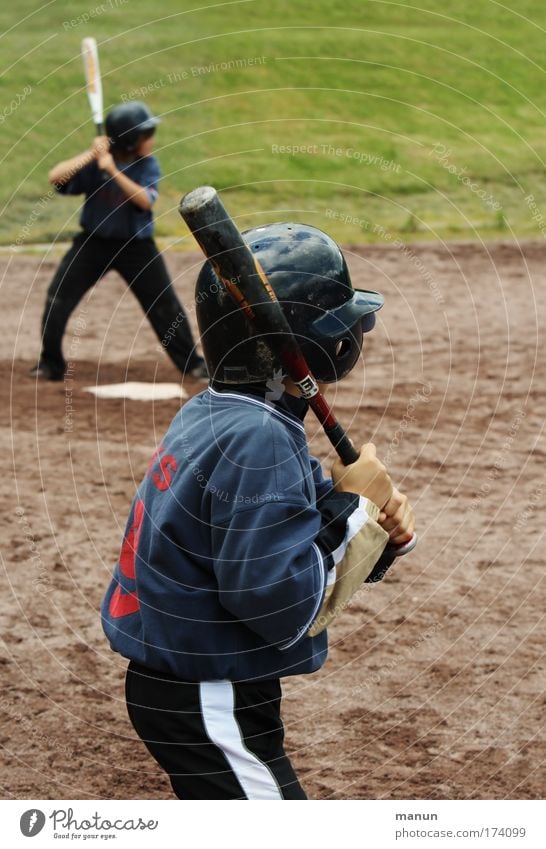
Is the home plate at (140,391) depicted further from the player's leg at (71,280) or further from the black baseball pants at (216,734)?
the black baseball pants at (216,734)

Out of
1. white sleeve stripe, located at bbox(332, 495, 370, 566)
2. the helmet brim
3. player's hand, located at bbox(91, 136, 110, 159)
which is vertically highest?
the helmet brim

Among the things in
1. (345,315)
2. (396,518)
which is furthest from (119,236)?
(396,518)

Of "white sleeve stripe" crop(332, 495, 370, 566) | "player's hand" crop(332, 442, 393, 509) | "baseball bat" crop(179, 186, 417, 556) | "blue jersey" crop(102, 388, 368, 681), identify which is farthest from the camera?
"player's hand" crop(332, 442, 393, 509)

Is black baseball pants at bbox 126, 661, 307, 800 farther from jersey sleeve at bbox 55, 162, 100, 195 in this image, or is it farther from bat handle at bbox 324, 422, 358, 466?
jersey sleeve at bbox 55, 162, 100, 195

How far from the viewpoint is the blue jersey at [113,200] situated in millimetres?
8062

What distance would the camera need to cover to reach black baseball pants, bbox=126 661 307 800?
2688 millimetres

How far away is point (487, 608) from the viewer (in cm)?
512

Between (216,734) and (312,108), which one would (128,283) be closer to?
(216,734)

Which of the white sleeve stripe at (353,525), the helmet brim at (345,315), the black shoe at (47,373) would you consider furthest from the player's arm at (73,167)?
the white sleeve stripe at (353,525)

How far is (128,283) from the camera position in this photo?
8.23 m

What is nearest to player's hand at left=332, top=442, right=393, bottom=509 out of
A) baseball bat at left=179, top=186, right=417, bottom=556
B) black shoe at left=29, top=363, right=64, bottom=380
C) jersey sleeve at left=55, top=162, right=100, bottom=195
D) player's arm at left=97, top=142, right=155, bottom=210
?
baseball bat at left=179, top=186, right=417, bottom=556

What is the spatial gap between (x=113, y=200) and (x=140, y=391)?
4.20ft
